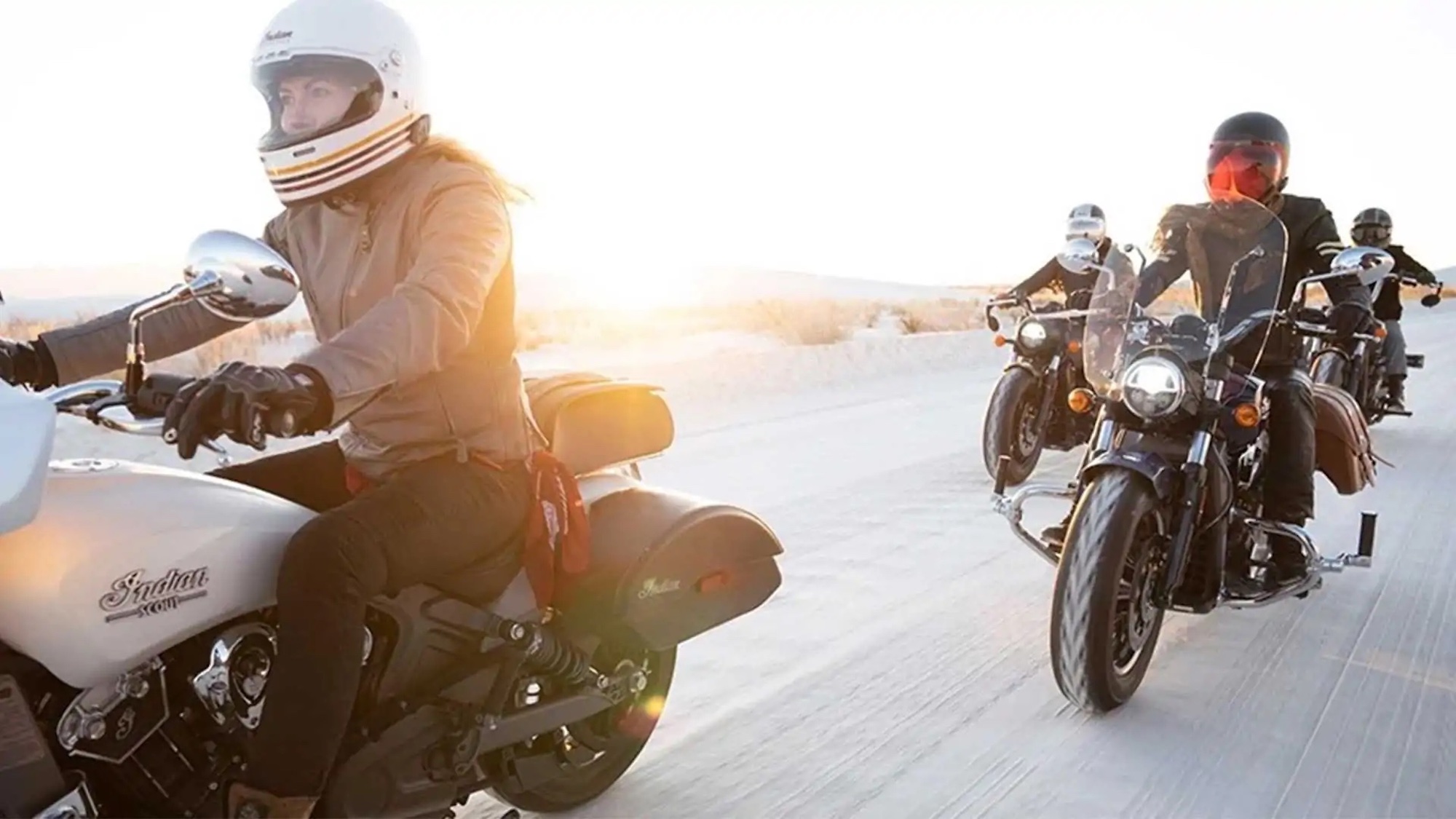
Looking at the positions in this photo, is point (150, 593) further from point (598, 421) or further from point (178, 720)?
point (598, 421)

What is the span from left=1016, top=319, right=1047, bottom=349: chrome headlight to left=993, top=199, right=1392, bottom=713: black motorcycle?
9.45 feet

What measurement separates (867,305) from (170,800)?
1226 inches

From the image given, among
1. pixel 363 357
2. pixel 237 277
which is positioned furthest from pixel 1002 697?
pixel 237 277

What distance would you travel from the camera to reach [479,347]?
2.76 meters

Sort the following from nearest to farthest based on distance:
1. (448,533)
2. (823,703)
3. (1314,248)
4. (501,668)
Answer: (448,533) < (501,668) < (823,703) < (1314,248)

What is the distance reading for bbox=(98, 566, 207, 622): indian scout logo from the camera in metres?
2.17

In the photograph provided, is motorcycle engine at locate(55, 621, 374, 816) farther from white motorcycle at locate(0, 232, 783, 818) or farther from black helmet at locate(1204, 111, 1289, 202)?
black helmet at locate(1204, 111, 1289, 202)

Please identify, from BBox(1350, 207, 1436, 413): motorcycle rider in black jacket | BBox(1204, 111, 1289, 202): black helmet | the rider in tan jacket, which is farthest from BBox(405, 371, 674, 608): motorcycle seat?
BBox(1350, 207, 1436, 413): motorcycle rider in black jacket

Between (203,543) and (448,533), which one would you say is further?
(448,533)

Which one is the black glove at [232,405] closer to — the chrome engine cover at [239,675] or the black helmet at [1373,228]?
the chrome engine cover at [239,675]

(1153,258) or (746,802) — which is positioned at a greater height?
(1153,258)

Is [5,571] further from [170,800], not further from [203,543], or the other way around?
[170,800]

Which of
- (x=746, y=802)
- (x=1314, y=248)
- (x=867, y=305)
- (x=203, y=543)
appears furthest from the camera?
(x=867, y=305)

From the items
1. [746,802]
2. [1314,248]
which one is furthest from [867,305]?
[746,802]
